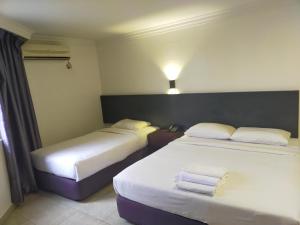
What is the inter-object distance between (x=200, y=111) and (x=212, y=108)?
200 millimetres

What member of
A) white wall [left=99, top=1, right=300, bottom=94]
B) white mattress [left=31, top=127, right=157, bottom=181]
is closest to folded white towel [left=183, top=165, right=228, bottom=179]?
white mattress [left=31, top=127, right=157, bottom=181]

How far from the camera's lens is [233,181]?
192cm

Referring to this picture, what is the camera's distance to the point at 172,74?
3.77m

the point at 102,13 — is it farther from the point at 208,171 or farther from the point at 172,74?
the point at 208,171

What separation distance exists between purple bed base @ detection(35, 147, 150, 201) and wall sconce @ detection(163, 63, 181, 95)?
4.77 feet

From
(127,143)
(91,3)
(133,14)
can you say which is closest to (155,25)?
(133,14)

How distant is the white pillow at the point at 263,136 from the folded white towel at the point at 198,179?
46.0 inches

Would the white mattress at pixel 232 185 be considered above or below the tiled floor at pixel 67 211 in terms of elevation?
above

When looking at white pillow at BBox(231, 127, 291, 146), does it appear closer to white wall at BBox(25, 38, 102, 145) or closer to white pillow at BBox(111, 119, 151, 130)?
white pillow at BBox(111, 119, 151, 130)

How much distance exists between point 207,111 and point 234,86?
1.74 feet

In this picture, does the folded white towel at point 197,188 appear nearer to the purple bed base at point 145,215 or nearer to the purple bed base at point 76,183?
the purple bed base at point 145,215

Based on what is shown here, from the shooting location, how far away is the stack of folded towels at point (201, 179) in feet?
5.87

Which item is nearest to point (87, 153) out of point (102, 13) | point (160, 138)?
point (160, 138)

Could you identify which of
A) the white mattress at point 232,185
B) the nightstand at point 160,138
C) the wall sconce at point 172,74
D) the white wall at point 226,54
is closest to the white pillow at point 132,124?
the nightstand at point 160,138
